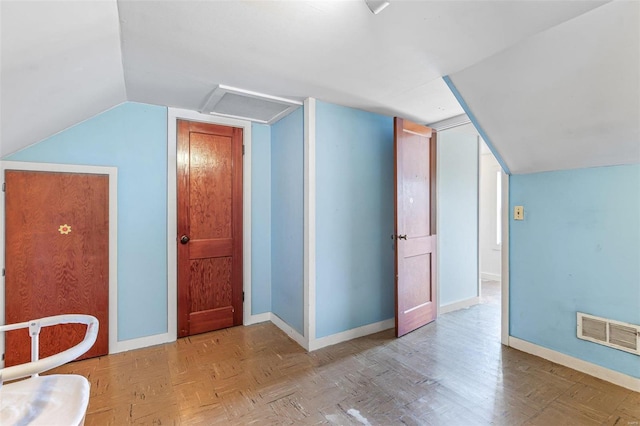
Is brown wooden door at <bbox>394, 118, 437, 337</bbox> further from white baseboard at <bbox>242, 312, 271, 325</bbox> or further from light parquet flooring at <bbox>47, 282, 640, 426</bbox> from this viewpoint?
white baseboard at <bbox>242, 312, 271, 325</bbox>

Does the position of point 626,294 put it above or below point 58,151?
below

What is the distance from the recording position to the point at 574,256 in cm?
243

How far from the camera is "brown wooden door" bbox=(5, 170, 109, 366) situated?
7.74 ft

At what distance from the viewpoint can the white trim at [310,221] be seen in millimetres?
2773

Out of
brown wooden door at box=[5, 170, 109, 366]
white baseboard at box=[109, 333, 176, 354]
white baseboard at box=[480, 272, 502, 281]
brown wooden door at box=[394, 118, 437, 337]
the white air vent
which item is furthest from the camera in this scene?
white baseboard at box=[480, 272, 502, 281]

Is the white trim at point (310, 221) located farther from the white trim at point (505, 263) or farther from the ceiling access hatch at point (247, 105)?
the white trim at point (505, 263)

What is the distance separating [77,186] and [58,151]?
31 cm

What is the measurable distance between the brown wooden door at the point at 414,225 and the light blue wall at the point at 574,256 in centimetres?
81

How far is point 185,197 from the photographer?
3055 mm

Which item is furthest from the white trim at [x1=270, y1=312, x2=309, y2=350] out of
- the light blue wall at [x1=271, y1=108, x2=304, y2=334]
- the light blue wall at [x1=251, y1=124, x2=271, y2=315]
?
the light blue wall at [x1=251, y1=124, x2=271, y2=315]

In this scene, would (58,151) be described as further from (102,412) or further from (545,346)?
(545,346)

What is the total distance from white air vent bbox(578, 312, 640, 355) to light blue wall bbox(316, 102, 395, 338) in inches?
63.9

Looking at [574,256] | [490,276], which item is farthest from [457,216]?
[490,276]

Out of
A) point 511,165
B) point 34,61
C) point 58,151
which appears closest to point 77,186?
point 58,151
